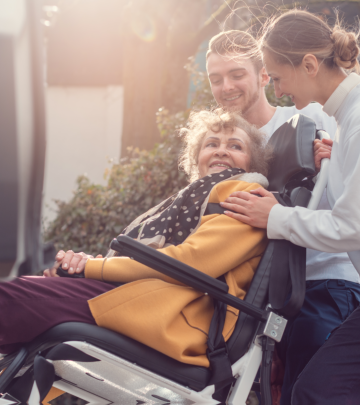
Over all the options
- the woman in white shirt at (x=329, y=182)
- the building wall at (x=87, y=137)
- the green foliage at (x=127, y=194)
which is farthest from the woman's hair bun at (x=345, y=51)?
the building wall at (x=87, y=137)

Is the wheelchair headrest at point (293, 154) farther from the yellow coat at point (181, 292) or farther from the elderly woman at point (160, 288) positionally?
the yellow coat at point (181, 292)

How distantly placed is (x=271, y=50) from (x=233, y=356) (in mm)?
1221

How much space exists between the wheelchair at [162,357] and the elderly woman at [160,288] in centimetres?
5

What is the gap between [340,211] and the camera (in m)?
1.59

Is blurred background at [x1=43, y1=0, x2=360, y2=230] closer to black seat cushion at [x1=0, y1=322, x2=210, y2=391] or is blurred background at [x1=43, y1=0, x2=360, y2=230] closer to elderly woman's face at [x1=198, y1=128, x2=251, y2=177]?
elderly woman's face at [x1=198, y1=128, x2=251, y2=177]

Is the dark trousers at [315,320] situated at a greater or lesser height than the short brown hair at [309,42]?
lesser

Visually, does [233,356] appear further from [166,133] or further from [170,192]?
[166,133]

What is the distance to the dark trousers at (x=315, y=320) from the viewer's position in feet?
6.31

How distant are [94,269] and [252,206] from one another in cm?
65

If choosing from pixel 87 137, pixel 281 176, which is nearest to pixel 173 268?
pixel 281 176

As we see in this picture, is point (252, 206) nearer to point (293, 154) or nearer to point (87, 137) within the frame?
point (293, 154)

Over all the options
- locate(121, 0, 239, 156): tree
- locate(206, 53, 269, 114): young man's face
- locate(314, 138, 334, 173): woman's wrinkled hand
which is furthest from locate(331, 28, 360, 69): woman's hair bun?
locate(121, 0, 239, 156): tree

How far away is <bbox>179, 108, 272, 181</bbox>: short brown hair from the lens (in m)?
2.36

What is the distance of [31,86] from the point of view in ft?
1.94
